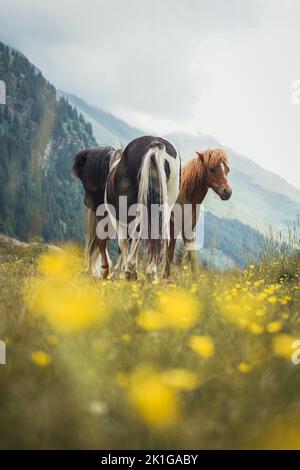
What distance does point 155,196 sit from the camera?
6672mm

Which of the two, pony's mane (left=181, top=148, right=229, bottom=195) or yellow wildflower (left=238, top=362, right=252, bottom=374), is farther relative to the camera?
pony's mane (left=181, top=148, right=229, bottom=195)

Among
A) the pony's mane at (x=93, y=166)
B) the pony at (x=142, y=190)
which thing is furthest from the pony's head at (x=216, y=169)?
the pony at (x=142, y=190)

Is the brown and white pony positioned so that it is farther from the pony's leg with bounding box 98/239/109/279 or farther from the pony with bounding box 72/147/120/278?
the pony with bounding box 72/147/120/278

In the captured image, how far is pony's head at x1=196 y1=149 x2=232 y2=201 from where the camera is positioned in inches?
348

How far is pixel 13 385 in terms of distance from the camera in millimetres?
2746

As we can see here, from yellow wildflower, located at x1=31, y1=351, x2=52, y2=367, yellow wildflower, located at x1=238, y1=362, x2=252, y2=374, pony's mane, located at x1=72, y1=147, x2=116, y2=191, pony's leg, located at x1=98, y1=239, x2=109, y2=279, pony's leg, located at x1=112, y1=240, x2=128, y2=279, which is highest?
pony's mane, located at x1=72, y1=147, x2=116, y2=191

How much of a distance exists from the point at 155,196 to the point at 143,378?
4293mm

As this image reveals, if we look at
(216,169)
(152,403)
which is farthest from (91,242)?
(152,403)

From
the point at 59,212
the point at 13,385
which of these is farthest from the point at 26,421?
the point at 59,212

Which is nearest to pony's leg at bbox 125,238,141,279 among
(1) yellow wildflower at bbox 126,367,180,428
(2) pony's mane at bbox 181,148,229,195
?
(2) pony's mane at bbox 181,148,229,195

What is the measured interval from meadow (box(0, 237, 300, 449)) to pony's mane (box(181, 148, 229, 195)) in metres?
5.18

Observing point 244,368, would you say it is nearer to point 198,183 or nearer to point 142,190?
point 142,190

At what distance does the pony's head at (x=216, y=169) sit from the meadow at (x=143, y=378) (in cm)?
492
